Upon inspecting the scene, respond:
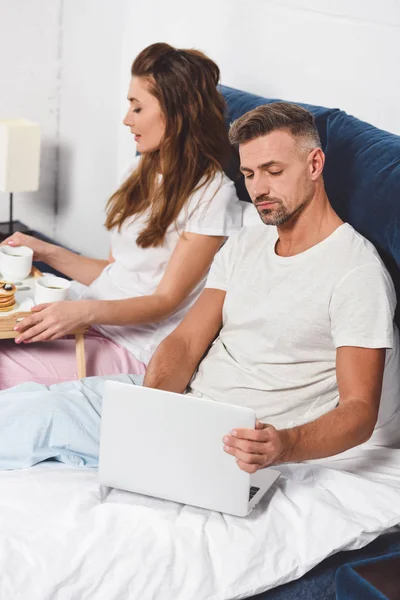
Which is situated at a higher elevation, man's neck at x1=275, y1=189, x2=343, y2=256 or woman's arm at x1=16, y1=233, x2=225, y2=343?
man's neck at x1=275, y1=189, x2=343, y2=256

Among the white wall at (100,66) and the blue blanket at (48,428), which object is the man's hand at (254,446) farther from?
the white wall at (100,66)

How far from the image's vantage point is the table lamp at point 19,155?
304 centimetres

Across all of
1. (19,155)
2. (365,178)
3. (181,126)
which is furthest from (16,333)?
(19,155)

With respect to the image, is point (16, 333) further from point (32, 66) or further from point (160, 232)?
point (32, 66)

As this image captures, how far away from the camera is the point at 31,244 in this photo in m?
2.34

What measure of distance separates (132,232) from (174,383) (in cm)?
54

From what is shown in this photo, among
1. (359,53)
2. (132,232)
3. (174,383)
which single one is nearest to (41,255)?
(132,232)

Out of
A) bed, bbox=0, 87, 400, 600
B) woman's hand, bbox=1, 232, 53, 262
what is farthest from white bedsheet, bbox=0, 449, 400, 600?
woman's hand, bbox=1, 232, 53, 262

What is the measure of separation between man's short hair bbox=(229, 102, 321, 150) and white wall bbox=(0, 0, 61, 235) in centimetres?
197

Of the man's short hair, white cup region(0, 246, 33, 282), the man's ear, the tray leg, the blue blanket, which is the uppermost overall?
the man's short hair

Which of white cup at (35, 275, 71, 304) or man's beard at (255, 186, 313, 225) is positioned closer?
man's beard at (255, 186, 313, 225)

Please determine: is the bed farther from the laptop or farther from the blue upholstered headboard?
the blue upholstered headboard

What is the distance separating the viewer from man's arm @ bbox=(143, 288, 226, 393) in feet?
5.87

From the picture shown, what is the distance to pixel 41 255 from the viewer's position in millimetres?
2363
